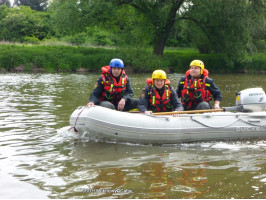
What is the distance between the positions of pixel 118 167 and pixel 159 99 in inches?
72.4

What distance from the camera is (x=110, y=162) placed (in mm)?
4469

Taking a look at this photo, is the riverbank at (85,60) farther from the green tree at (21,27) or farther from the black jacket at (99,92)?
the black jacket at (99,92)

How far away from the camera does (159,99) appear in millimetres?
5828

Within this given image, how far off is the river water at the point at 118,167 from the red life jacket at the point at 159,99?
773mm

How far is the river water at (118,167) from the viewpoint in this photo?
354cm

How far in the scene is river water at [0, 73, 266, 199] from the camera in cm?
354

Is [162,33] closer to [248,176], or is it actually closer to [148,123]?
[148,123]

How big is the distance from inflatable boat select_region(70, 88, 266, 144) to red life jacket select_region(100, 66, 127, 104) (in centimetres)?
73

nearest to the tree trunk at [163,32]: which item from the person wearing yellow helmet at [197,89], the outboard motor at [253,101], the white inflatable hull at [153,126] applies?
the person wearing yellow helmet at [197,89]

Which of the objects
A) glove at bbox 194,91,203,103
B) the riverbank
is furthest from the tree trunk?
glove at bbox 194,91,203,103

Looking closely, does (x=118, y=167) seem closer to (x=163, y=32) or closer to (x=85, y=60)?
(x=85, y=60)

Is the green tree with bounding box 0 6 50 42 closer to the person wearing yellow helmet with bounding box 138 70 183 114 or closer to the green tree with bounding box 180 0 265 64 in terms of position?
the green tree with bounding box 180 0 265 64

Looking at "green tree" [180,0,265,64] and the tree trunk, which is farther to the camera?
the tree trunk

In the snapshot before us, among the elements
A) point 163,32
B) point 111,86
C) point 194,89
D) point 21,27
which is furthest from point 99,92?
point 21,27
